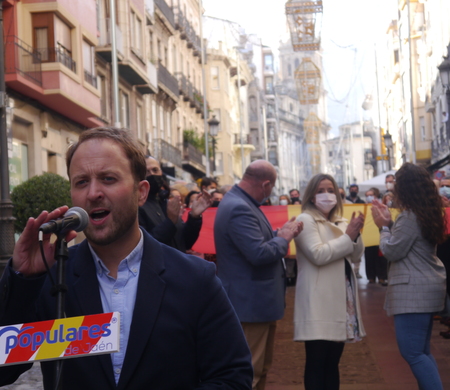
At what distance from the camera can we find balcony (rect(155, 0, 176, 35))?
126 ft

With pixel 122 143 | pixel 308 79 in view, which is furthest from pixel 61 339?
pixel 308 79

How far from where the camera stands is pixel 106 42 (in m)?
28.2

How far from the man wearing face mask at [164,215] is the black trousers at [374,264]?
1019cm

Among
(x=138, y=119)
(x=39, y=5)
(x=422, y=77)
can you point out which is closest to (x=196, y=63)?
(x=422, y=77)

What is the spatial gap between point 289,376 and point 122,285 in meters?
5.54

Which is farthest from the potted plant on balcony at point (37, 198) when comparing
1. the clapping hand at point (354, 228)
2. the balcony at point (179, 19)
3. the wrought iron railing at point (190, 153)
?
the balcony at point (179, 19)

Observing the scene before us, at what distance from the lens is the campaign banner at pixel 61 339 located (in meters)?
2.38

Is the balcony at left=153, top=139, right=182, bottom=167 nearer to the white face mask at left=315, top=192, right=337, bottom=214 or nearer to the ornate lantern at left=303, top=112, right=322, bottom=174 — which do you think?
the ornate lantern at left=303, top=112, right=322, bottom=174

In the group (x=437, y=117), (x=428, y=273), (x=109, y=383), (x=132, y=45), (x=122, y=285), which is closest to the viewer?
(x=109, y=383)

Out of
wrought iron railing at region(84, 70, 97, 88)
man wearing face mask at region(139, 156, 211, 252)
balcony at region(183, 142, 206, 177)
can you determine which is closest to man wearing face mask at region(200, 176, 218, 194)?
man wearing face mask at region(139, 156, 211, 252)

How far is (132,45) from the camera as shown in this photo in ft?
101

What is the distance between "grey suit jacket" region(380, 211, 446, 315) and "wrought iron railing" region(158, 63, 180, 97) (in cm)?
3284

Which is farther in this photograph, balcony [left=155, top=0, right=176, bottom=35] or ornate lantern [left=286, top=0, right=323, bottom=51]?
balcony [left=155, top=0, right=176, bottom=35]

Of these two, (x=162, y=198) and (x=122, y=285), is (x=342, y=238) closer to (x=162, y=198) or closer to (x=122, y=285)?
(x=162, y=198)
